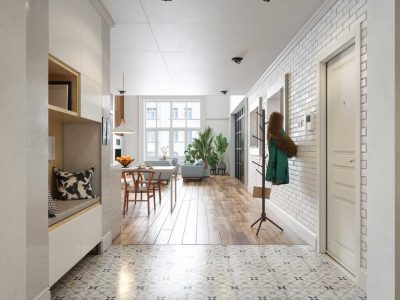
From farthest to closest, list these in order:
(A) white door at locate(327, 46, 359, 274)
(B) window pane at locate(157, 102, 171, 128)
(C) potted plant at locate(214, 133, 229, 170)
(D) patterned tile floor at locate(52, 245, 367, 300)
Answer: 1. (B) window pane at locate(157, 102, 171, 128)
2. (C) potted plant at locate(214, 133, 229, 170)
3. (A) white door at locate(327, 46, 359, 274)
4. (D) patterned tile floor at locate(52, 245, 367, 300)

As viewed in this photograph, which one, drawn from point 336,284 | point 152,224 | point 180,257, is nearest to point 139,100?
point 152,224

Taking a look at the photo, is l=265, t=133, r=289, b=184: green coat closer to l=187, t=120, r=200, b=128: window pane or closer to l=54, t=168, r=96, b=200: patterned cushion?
l=54, t=168, r=96, b=200: patterned cushion

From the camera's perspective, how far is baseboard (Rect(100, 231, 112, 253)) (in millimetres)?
3447

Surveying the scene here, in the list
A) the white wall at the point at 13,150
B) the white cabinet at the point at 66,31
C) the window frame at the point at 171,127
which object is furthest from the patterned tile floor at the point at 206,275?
the window frame at the point at 171,127

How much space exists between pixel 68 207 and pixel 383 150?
2385 millimetres

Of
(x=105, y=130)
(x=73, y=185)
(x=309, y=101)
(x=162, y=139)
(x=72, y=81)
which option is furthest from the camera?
(x=162, y=139)

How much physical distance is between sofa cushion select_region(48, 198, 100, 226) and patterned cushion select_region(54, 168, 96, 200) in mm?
103

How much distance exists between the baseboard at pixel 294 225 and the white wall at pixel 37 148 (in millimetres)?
2703

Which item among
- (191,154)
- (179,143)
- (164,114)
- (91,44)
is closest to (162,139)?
(179,143)

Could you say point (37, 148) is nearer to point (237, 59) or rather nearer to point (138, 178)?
point (138, 178)

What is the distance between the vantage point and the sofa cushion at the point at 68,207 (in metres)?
2.51

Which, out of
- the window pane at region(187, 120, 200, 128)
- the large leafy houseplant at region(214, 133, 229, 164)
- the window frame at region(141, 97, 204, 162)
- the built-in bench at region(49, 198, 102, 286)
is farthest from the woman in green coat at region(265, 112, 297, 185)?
the window pane at region(187, 120, 200, 128)

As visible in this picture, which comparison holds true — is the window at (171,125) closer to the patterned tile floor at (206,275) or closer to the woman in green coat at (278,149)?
the woman in green coat at (278,149)

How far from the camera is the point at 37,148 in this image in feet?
7.13
